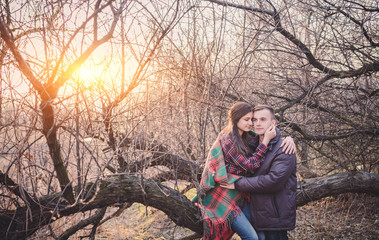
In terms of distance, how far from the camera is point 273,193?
2273 millimetres

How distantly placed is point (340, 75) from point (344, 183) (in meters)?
1.61

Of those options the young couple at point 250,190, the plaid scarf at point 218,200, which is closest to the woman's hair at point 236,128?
the young couple at point 250,190

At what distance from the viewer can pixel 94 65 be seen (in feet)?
8.00

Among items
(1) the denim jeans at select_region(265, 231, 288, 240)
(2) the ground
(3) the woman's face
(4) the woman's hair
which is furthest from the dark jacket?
(2) the ground

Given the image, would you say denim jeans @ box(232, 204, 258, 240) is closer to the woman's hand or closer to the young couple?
the young couple

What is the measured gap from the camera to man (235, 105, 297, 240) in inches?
86.2

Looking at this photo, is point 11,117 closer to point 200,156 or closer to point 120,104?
point 120,104

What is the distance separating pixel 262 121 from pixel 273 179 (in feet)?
2.00

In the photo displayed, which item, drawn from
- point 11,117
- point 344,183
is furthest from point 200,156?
point 344,183

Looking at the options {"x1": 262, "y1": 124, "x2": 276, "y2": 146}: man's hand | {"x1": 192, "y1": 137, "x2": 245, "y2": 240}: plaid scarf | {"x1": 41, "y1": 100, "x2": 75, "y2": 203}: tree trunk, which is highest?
{"x1": 41, "y1": 100, "x2": 75, "y2": 203}: tree trunk

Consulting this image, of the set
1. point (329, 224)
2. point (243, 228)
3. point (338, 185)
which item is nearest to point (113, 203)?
point (243, 228)

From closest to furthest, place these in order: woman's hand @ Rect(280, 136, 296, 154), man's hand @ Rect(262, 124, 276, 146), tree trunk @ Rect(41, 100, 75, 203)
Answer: tree trunk @ Rect(41, 100, 75, 203), woman's hand @ Rect(280, 136, 296, 154), man's hand @ Rect(262, 124, 276, 146)

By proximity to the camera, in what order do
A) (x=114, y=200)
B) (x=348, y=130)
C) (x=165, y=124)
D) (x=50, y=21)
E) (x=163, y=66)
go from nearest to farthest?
(x=50, y=21), (x=114, y=200), (x=165, y=124), (x=163, y=66), (x=348, y=130)

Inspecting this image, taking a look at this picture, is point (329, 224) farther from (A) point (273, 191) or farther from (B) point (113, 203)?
(B) point (113, 203)
